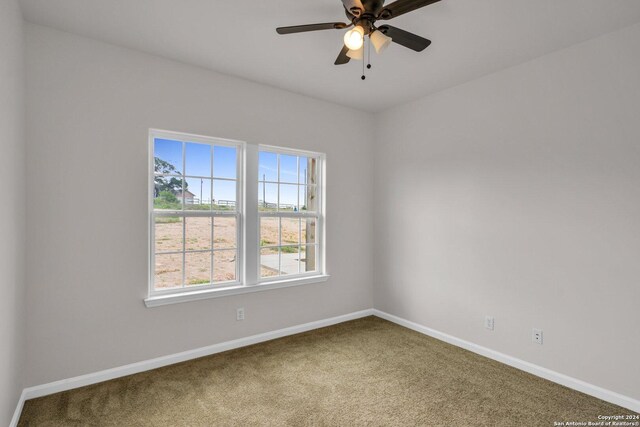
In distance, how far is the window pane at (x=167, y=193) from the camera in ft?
10.1

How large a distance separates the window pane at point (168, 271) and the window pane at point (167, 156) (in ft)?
2.62

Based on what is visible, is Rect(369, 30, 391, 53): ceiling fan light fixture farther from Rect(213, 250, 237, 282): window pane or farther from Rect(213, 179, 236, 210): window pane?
Rect(213, 250, 237, 282): window pane

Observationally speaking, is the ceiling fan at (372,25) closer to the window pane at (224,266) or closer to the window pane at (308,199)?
the window pane at (308,199)

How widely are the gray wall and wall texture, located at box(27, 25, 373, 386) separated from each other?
16 cm

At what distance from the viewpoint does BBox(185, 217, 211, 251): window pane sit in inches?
126

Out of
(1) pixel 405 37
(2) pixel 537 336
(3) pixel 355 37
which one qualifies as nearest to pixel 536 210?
(2) pixel 537 336

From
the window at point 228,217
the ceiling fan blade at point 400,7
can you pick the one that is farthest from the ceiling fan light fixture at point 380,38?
the window at point 228,217

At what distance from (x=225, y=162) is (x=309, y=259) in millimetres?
1538

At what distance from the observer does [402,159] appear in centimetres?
418

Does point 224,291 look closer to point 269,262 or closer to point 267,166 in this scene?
point 269,262

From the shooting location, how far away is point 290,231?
156 inches

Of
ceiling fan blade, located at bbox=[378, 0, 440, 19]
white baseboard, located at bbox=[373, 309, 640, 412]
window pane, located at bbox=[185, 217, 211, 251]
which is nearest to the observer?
ceiling fan blade, located at bbox=[378, 0, 440, 19]

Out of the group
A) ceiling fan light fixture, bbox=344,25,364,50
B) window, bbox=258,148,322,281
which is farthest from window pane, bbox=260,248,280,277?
ceiling fan light fixture, bbox=344,25,364,50

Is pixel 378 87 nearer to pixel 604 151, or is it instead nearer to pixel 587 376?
pixel 604 151
